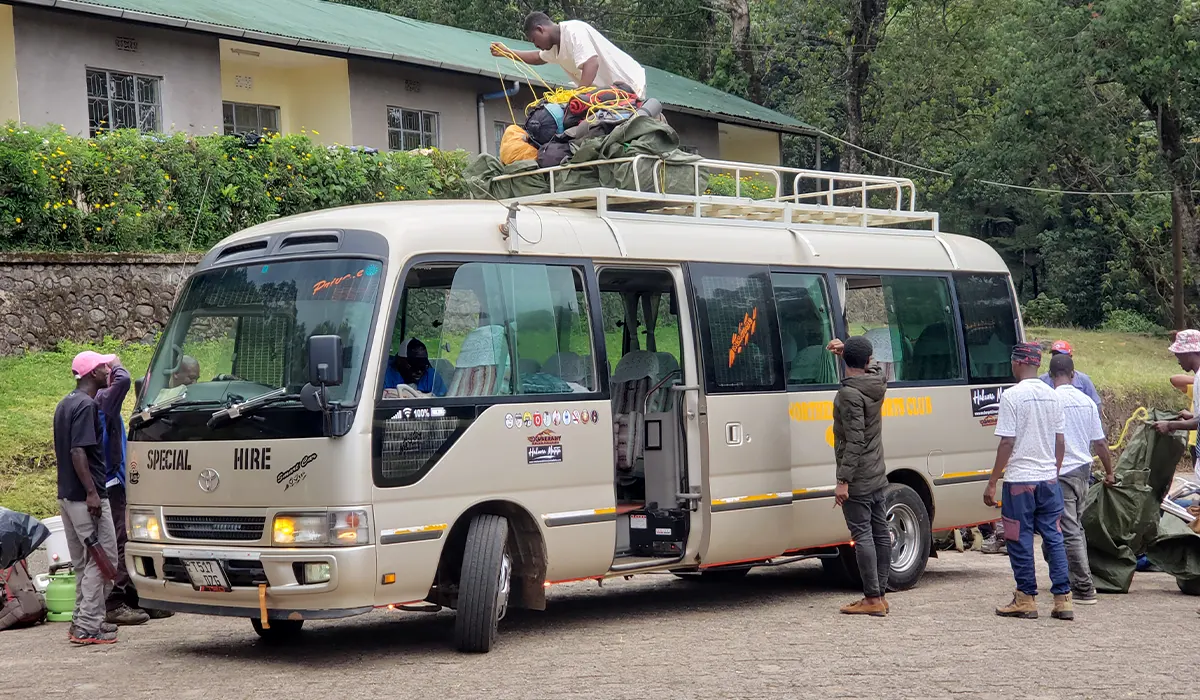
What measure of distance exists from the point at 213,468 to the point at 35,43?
50.1 ft

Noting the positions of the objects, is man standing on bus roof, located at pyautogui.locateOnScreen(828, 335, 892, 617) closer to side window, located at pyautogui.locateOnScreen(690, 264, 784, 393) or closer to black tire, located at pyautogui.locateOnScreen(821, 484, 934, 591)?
side window, located at pyautogui.locateOnScreen(690, 264, 784, 393)

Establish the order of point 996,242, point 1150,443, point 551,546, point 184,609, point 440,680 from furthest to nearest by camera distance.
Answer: point 996,242
point 1150,443
point 551,546
point 184,609
point 440,680

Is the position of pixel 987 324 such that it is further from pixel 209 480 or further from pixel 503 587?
pixel 209 480

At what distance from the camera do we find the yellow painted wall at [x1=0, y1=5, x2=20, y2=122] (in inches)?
810

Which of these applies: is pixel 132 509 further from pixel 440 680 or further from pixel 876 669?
pixel 876 669

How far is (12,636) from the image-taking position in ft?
32.4

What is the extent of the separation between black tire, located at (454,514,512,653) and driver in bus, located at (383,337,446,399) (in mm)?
867

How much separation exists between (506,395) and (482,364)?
0.82 ft

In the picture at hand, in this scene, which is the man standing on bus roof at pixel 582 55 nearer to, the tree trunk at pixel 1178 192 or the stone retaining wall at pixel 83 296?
the stone retaining wall at pixel 83 296

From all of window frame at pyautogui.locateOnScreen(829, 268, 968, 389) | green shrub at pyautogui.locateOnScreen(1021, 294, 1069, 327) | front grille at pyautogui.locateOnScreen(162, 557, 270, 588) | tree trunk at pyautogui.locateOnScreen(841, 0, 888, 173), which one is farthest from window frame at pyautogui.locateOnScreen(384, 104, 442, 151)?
green shrub at pyautogui.locateOnScreen(1021, 294, 1069, 327)

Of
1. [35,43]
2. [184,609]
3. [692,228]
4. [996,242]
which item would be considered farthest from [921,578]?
[996,242]

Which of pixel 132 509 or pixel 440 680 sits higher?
pixel 132 509

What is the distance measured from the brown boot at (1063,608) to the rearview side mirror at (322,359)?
17.5 feet

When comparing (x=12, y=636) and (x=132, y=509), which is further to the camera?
(x=12, y=636)
